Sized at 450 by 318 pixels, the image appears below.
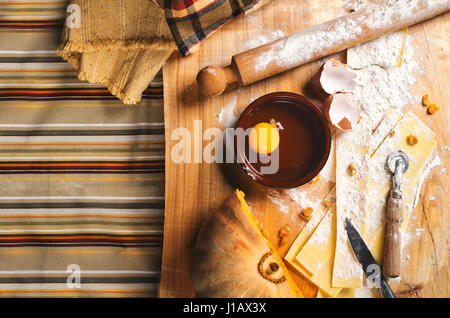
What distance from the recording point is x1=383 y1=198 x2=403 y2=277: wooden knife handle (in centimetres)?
72

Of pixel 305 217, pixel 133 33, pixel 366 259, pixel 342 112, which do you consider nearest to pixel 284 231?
pixel 305 217

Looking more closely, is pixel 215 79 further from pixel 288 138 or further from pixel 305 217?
pixel 305 217

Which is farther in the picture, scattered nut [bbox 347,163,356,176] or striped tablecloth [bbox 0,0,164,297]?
striped tablecloth [bbox 0,0,164,297]

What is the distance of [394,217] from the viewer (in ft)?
2.40

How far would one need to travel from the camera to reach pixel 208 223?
71 centimetres

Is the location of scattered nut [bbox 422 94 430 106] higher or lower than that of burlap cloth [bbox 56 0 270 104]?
lower

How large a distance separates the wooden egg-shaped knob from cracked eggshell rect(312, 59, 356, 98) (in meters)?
0.21

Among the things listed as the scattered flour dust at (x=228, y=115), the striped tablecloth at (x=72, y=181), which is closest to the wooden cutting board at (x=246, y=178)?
the scattered flour dust at (x=228, y=115)

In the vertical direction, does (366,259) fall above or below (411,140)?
below

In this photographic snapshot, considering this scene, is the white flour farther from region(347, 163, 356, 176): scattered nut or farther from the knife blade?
the knife blade

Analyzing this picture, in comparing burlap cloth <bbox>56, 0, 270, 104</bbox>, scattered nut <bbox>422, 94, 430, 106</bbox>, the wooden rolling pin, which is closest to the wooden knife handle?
scattered nut <bbox>422, 94, 430, 106</bbox>

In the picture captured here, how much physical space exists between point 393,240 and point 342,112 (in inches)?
11.5

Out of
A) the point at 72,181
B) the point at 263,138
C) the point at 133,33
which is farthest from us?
the point at 72,181
